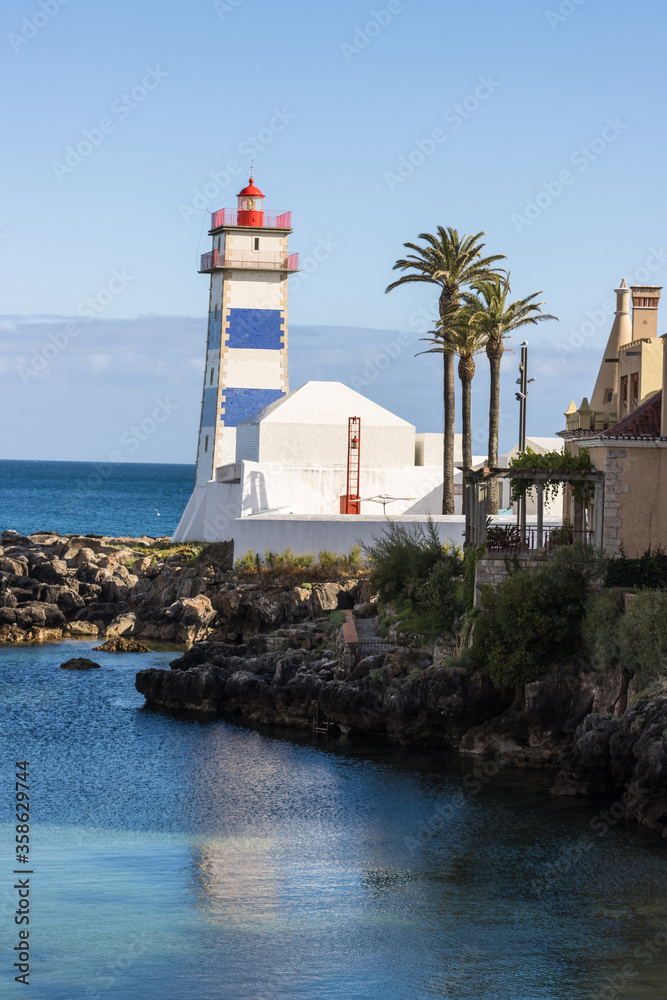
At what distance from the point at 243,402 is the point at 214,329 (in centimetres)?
385

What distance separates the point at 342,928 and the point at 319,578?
26.4 meters

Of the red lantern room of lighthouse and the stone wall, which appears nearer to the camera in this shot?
the stone wall

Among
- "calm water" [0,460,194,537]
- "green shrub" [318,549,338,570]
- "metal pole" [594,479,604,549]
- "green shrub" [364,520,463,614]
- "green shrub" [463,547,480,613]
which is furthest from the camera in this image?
"calm water" [0,460,194,537]

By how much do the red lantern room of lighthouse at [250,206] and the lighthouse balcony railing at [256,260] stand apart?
1.61 m

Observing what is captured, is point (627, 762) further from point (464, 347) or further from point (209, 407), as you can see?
point (209, 407)

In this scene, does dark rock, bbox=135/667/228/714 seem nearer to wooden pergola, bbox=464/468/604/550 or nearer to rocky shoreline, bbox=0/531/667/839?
rocky shoreline, bbox=0/531/667/839

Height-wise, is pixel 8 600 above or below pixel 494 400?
below

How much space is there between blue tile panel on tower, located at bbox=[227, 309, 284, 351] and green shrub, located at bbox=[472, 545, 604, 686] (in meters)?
30.3

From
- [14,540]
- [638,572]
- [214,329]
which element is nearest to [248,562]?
[214,329]

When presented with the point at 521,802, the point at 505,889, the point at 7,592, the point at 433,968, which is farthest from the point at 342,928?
the point at 7,592

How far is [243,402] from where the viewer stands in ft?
185

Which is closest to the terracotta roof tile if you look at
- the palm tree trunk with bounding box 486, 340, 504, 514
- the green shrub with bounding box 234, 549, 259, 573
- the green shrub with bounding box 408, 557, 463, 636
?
the green shrub with bounding box 408, 557, 463, 636

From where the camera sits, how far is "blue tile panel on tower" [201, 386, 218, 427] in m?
56.4

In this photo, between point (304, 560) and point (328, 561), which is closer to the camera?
point (328, 561)
